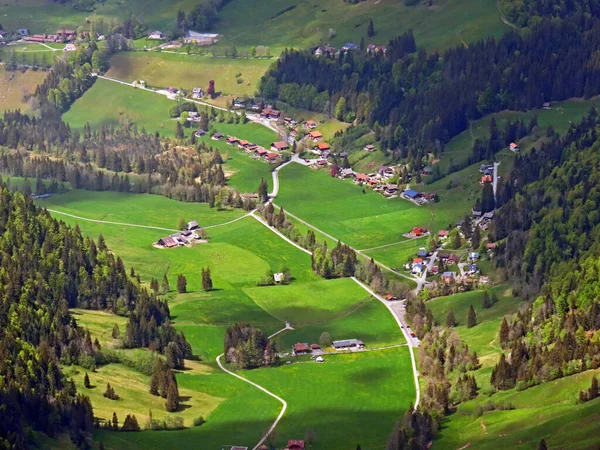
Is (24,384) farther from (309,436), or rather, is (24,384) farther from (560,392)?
(560,392)

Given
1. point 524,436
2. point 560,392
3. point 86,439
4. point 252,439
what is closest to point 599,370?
point 560,392

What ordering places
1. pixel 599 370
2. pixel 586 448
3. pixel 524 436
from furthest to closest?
pixel 599 370
pixel 524 436
pixel 586 448

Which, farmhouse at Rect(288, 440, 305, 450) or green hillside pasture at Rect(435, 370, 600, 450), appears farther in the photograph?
farmhouse at Rect(288, 440, 305, 450)

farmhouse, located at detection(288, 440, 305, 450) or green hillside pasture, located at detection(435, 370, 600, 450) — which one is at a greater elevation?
green hillside pasture, located at detection(435, 370, 600, 450)

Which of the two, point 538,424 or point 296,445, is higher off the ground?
point 538,424

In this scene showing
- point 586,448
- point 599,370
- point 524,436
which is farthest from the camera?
point 599,370

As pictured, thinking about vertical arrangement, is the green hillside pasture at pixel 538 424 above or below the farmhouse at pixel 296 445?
above

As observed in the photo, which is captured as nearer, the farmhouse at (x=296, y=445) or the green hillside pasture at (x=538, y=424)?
the green hillside pasture at (x=538, y=424)

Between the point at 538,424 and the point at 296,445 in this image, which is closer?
the point at 538,424
